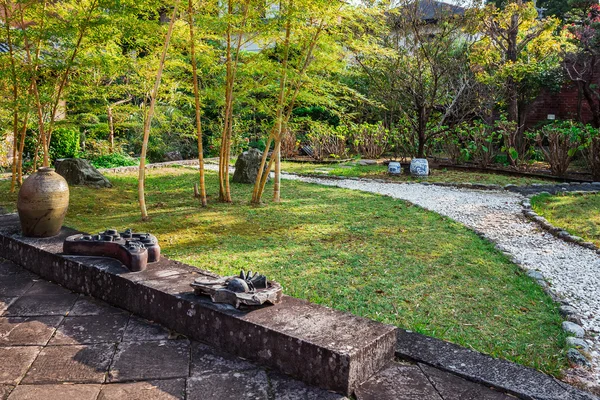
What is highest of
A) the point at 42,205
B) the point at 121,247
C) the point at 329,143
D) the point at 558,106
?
the point at 558,106

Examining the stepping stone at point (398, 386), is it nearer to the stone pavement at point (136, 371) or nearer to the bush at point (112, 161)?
the stone pavement at point (136, 371)

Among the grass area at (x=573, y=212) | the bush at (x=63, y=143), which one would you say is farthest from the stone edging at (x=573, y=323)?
the bush at (x=63, y=143)

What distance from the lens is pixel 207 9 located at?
20.1ft

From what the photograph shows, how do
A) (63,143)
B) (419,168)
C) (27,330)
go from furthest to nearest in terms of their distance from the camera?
(63,143)
(419,168)
(27,330)

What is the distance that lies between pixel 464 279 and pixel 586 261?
4.54 ft

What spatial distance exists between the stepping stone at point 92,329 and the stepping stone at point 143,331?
0.04 metres

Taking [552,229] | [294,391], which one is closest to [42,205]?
[294,391]

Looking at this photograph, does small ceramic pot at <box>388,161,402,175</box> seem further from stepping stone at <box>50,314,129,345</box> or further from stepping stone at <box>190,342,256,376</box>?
stepping stone at <box>190,342,256,376</box>

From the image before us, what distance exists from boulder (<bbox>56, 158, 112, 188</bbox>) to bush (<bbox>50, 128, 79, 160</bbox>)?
2353mm

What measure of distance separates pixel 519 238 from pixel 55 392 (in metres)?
4.66

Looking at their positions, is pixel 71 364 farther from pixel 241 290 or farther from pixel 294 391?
pixel 294 391

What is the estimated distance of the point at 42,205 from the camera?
3.99 m

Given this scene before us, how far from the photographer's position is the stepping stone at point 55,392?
2.21 m

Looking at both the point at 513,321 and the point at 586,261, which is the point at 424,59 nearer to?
the point at 586,261
